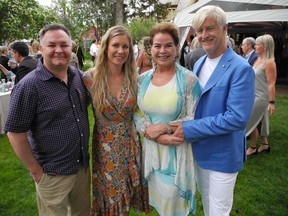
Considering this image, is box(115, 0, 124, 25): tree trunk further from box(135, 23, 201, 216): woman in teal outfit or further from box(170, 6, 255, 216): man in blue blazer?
box(170, 6, 255, 216): man in blue blazer

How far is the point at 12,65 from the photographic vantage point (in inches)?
283

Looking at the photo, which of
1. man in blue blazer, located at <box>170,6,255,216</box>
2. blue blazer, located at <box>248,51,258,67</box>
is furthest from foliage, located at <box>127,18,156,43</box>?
man in blue blazer, located at <box>170,6,255,216</box>

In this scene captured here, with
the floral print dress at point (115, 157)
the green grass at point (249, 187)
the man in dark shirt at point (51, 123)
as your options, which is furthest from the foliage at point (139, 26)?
the man in dark shirt at point (51, 123)

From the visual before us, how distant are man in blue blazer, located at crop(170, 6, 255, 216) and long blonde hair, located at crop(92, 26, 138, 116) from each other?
1.86 feet

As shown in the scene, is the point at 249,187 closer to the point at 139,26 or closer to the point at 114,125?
the point at 114,125

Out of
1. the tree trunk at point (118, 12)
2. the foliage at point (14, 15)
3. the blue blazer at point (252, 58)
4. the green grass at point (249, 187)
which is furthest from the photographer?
the tree trunk at point (118, 12)

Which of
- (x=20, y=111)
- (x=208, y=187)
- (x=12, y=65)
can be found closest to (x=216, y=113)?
(x=208, y=187)

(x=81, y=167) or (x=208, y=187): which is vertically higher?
(x=81, y=167)

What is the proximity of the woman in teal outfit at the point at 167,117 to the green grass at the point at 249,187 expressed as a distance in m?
1.13

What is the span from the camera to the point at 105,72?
7.52 feet

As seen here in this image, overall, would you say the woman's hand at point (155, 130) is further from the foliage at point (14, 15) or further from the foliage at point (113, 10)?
the foliage at point (113, 10)

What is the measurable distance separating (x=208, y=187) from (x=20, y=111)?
5.13 ft

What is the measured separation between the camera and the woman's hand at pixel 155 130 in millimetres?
2016

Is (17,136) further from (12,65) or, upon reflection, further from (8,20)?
(8,20)
